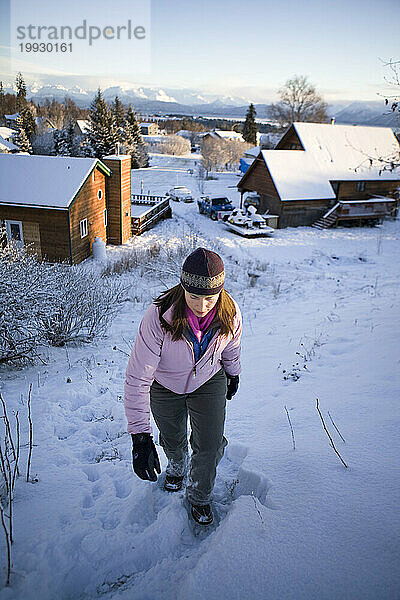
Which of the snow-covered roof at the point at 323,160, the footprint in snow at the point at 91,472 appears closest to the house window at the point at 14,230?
the snow-covered roof at the point at 323,160

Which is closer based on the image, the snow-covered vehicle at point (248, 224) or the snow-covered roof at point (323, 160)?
the snow-covered vehicle at point (248, 224)

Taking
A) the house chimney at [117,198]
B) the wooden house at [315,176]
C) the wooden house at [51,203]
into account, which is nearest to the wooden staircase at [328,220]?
the wooden house at [315,176]

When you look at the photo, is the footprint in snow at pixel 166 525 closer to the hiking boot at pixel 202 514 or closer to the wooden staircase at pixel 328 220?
the hiking boot at pixel 202 514

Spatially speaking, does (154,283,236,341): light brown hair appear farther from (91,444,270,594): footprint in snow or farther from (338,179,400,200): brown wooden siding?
(338,179,400,200): brown wooden siding

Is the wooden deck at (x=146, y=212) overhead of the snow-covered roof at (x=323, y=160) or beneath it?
beneath

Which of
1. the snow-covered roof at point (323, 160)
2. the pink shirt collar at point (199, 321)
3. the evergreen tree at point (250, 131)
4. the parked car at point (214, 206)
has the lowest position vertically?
the parked car at point (214, 206)

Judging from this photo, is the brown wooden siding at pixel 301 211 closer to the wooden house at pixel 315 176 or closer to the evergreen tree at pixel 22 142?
the wooden house at pixel 315 176

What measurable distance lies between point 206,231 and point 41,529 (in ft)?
68.1

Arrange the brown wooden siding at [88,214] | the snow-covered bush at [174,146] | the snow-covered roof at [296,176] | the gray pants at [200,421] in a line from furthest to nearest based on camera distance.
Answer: the snow-covered bush at [174,146] < the snow-covered roof at [296,176] < the brown wooden siding at [88,214] < the gray pants at [200,421]

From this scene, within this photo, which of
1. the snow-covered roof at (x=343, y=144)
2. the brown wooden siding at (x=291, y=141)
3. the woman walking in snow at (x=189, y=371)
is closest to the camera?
the woman walking in snow at (x=189, y=371)

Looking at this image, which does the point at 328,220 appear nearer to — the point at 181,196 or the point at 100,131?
the point at 181,196

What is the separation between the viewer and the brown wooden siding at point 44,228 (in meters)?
16.4

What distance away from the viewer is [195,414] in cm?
279

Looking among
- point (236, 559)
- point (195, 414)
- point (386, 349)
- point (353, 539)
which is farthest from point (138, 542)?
point (386, 349)
